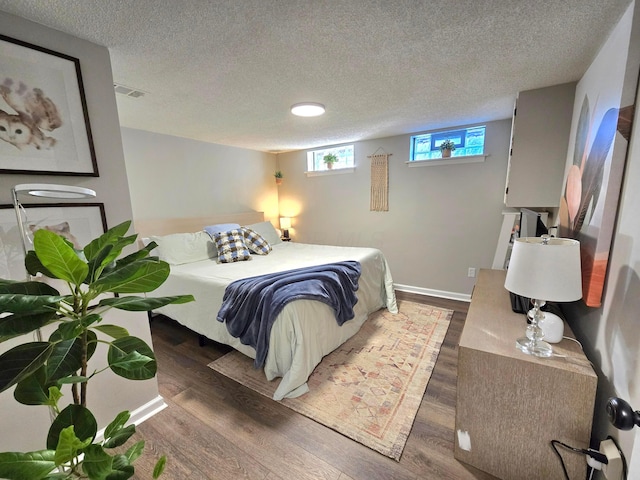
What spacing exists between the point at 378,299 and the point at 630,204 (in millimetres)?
2288

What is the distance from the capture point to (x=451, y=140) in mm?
3283

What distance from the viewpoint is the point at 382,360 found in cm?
221

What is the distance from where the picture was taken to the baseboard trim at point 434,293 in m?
3.40

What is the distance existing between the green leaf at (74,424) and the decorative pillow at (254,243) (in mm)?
2756

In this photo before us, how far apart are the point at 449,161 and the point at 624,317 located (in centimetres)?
259

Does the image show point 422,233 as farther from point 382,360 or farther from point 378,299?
point 382,360

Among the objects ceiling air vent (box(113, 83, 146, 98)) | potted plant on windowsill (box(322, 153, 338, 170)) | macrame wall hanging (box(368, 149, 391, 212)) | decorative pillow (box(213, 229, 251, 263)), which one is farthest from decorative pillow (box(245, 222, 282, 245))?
ceiling air vent (box(113, 83, 146, 98))

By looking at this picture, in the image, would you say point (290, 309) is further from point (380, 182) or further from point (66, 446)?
point (380, 182)

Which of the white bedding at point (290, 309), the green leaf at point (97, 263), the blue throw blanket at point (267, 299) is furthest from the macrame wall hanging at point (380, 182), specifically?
the green leaf at point (97, 263)

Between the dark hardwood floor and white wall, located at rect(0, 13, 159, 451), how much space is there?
0.81ft

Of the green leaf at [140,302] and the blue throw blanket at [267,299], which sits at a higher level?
the green leaf at [140,302]

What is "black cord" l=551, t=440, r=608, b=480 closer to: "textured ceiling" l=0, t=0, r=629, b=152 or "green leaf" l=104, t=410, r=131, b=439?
"green leaf" l=104, t=410, r=131, b=439

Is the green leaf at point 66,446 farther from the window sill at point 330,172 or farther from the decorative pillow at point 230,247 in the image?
the window sill at point 330,172

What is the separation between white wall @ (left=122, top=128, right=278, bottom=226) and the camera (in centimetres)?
301
